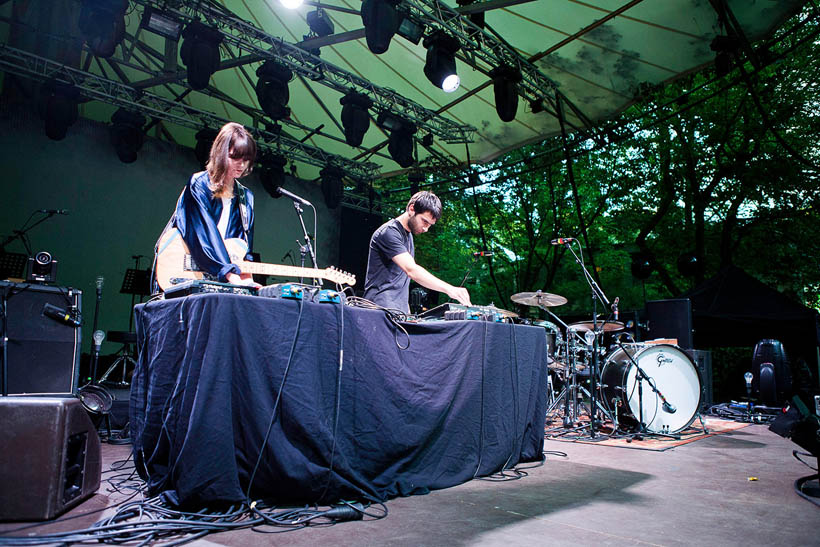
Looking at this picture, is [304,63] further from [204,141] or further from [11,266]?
[11,266]

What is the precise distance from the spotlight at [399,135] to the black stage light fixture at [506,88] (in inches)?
98.0

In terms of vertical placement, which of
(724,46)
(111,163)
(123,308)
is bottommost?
(123,308)

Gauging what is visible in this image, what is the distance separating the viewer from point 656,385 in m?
6.03

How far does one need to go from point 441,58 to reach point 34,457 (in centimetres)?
732

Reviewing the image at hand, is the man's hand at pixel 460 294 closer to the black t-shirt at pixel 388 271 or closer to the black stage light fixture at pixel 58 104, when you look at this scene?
the black t-shirt at pixel 388 271

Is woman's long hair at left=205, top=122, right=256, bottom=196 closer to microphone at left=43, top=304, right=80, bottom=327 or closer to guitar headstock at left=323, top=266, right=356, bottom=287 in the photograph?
guitar headstock at left=323, top=266, right=356, bottom=287

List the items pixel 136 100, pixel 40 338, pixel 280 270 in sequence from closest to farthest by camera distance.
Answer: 1. pixel 280 270
2. pixel 40 338
3. pixel 136 100

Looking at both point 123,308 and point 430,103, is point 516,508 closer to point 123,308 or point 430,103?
point 430,103

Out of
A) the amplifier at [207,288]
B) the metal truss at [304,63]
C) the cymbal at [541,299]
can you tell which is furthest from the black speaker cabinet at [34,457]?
the metal truss at [304,63]

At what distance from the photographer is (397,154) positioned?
37.4ft

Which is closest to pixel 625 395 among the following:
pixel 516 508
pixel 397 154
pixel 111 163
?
pixel 516 508

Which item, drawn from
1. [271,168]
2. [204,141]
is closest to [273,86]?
[204,141]

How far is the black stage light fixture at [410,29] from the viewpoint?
794 centimetres

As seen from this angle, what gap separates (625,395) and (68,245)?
1103 cm
